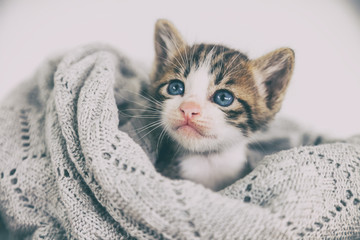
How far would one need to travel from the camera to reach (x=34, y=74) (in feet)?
3.33

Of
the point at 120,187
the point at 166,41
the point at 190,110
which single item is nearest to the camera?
the point at 120,187

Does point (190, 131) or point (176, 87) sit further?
point (176, 87)

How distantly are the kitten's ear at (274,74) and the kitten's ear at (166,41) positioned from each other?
0.84ft

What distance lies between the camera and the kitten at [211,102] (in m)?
0.81

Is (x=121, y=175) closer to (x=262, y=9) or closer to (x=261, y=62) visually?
(x=261, y=62)

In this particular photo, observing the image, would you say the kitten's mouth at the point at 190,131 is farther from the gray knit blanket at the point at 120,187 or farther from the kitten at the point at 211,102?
the gray knit blanket at the point at 120,187

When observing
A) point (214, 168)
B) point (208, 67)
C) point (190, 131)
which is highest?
point (208, 67)

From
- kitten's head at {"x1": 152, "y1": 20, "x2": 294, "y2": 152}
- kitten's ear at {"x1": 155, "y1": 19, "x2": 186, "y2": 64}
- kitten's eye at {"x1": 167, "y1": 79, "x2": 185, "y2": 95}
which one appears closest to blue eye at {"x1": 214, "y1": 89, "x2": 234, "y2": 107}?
kitten's head at {"x1": 152, "y1": 20, "x2": 294, "y2": 152}

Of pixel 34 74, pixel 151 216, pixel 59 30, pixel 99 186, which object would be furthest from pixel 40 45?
pixel 151 216

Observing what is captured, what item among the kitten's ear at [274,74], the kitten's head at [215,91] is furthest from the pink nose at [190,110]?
the kitten's ear at [274,74]

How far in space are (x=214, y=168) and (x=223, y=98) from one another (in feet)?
0.75

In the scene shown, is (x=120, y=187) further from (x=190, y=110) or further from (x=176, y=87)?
(x=176, y=87)

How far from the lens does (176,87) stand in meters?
0.90

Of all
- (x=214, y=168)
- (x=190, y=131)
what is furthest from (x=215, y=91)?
(x=214, y=168)
